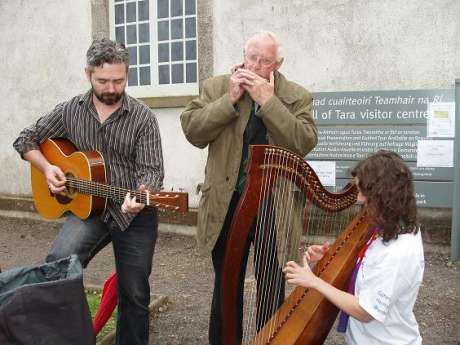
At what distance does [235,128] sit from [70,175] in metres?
1.15

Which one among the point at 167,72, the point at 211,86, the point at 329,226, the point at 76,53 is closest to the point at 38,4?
the point at 76,53

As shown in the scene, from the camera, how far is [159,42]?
794cm

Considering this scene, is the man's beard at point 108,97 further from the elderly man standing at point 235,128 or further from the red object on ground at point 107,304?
the red object on ground at point 107,304

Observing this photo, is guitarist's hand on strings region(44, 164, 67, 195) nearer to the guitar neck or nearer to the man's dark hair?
the guitar neck

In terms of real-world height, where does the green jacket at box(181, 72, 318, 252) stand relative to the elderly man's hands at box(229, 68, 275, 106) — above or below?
below

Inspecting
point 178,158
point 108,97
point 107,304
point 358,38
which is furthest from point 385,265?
point 178,158

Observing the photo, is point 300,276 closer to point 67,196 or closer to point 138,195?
point 138,195

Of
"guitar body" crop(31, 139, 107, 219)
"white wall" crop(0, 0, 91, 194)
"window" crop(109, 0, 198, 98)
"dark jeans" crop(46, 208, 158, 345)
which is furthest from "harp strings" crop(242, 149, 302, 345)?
"white wall" crop(0, 0, 91, 194)

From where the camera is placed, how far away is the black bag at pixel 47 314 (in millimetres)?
2010

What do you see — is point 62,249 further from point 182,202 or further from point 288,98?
Answer: point 288,98

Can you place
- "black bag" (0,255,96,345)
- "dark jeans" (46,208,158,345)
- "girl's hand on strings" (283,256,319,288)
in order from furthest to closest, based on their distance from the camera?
"dark jeans" (46,208,158,345) < "girl's hand on strings" (283,256,319,288) < "black bag" (0,255,96,345)

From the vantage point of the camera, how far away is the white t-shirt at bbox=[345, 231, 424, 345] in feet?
7.39

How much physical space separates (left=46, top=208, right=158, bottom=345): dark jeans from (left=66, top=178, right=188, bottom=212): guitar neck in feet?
0.59

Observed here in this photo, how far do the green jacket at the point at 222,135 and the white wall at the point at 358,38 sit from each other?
3447 millimetres
